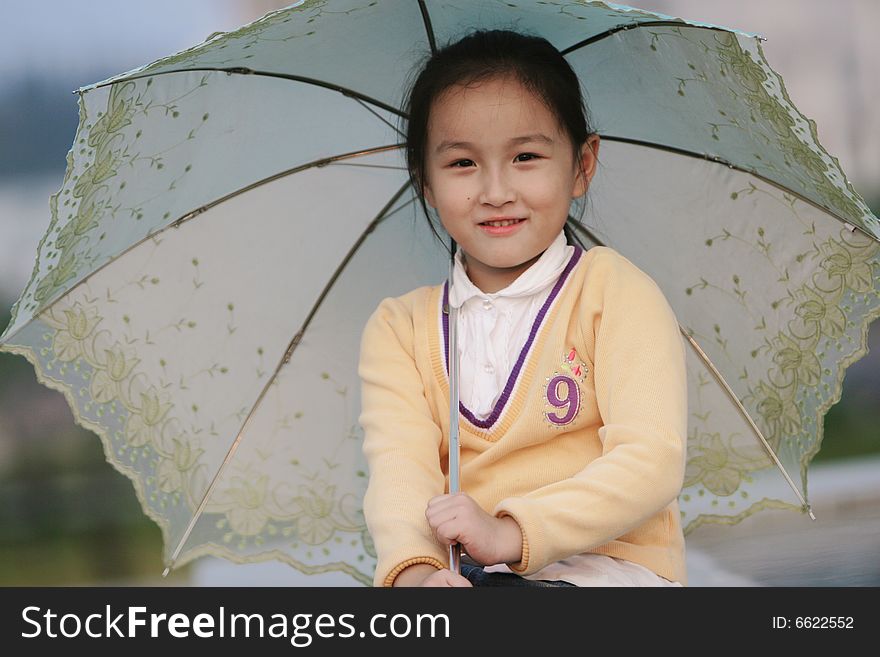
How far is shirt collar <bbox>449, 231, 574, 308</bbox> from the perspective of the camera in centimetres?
136

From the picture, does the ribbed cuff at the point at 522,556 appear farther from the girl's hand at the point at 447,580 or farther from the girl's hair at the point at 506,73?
the girl's hair at the point at 506,73

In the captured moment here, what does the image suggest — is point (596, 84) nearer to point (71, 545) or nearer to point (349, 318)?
point (349, 318)

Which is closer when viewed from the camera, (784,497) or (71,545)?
(784,497)

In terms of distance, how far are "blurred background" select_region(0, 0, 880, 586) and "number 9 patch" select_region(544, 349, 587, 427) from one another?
119 centimetres

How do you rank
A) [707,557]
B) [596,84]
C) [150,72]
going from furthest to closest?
[707,557] < [596,84] < [150,72]

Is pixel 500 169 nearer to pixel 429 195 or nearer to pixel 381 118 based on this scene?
pixel 429 195

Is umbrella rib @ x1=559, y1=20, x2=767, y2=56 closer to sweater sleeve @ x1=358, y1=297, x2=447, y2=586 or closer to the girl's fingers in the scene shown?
sweater sleeve @ x1=358, y1=297, x2=447, y2=586

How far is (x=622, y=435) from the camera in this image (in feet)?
4.01

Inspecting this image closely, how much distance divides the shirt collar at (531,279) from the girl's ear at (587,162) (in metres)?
0.06

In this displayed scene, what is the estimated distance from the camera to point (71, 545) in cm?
242

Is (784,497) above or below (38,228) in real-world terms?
below

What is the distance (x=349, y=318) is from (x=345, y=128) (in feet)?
0.90

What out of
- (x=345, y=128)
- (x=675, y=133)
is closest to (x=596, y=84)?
(x=675, y=133)

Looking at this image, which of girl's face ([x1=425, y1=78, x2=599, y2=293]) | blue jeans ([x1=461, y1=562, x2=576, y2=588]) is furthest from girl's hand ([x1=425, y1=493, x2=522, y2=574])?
girl's face ([x1=425, y1=78, x2=599, y2=293])
